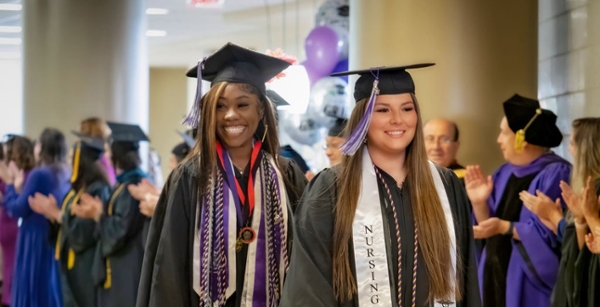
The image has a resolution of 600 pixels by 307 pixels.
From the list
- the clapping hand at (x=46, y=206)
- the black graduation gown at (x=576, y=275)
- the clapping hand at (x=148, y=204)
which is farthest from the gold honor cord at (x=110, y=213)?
the black graduation gown at (x=576, y=275)

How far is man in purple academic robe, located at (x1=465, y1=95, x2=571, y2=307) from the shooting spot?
16.2 feet

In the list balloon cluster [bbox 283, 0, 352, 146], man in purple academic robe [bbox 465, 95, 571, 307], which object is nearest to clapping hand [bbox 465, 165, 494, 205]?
man in purple academic robe [bbox 465, 95, 571, 307]

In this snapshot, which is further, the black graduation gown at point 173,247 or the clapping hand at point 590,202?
the clapping hand at point 590,202

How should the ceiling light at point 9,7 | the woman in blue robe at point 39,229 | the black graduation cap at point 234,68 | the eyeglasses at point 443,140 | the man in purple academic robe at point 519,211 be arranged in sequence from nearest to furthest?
the black graduation cap at point 234,68 < the man in purple academic robe at point 519,211 < the eyeglasses at point 443,140 < the woman in blue robe at point 39,229 < the ceiling light at point 9,7

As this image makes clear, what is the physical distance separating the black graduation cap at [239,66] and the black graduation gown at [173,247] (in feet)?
1.28

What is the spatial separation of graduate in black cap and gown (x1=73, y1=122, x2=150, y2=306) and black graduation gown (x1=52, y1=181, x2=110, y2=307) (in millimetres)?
119

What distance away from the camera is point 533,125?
5.17m

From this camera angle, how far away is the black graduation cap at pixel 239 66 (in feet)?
12.5

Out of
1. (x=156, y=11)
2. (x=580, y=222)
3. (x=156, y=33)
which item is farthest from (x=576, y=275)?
(x=156, y=33)

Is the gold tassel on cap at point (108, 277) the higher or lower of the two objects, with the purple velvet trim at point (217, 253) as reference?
lower

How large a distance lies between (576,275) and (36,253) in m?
4.55

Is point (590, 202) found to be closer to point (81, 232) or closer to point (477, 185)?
point (477, 185)

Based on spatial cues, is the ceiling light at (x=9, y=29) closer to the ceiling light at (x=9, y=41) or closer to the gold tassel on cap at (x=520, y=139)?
the ceiling light at (x=9, y=41)

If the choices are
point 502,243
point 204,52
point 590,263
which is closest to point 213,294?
point 590,263
